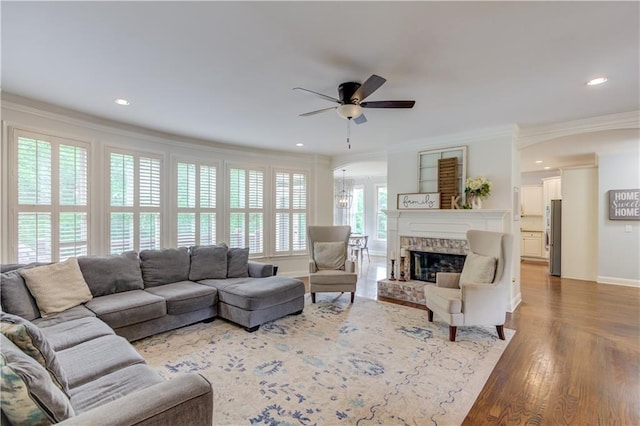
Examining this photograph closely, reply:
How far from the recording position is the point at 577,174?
643 cm

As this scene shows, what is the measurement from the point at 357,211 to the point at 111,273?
27.2 ft

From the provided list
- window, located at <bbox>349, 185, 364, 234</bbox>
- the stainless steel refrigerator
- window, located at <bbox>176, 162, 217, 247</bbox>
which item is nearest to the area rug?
window, located at <bbox>176, 162, 217, 247</bbox>

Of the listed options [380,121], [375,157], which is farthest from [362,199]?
[380,121]

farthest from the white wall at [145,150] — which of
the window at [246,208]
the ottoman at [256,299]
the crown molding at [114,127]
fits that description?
the ottoman at [256,299]

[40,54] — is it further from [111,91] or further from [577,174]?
[577,174]

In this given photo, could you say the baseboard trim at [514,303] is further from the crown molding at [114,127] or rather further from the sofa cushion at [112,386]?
the crown molding at [114,127]

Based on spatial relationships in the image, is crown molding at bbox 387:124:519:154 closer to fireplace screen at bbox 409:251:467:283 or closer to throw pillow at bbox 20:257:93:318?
fireplace screen at bbox 409:251:467:283

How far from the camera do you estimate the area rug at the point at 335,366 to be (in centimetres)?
213

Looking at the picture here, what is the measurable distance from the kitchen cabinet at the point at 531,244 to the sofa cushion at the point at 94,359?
31.7ft

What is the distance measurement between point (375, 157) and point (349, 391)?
183 inches

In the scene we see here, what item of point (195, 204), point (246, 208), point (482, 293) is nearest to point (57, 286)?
point (195, 204)

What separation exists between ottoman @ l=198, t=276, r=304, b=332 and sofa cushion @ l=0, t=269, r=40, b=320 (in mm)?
1669

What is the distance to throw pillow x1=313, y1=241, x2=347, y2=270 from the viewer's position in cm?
498

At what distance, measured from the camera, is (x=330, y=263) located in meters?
4.98
